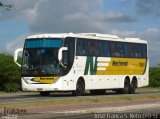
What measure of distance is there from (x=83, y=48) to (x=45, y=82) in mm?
3571

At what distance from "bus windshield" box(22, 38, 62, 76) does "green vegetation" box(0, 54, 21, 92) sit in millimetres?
9615

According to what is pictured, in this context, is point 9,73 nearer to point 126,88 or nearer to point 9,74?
point 9,74

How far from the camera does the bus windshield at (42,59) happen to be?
35.5 m

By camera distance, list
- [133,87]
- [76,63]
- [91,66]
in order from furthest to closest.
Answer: [133,87] < [91,66] < [76,63]

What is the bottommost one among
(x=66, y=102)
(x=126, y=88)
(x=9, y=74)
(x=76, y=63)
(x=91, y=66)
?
(x=66, y=102)

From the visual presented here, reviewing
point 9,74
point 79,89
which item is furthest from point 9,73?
point 79,89

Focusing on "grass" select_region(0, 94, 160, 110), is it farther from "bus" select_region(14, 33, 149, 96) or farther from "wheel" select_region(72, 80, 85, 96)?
"bus" select_region(14, 33, 149, 96)

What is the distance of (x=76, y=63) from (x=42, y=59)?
89.4 inches

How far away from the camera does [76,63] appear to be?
1439 inches

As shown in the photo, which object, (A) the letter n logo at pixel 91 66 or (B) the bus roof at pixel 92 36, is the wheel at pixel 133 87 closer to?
(B) the bus roof at pixel 92 36

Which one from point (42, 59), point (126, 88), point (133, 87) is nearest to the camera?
point (42, 59)

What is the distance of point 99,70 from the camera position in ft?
129

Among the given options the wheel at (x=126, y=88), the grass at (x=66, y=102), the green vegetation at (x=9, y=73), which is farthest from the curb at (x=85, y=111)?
the green vegetation at (x=9, y=73)

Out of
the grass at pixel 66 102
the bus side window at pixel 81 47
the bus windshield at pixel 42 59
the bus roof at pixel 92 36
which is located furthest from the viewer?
the bus side window at pixel 81 47
